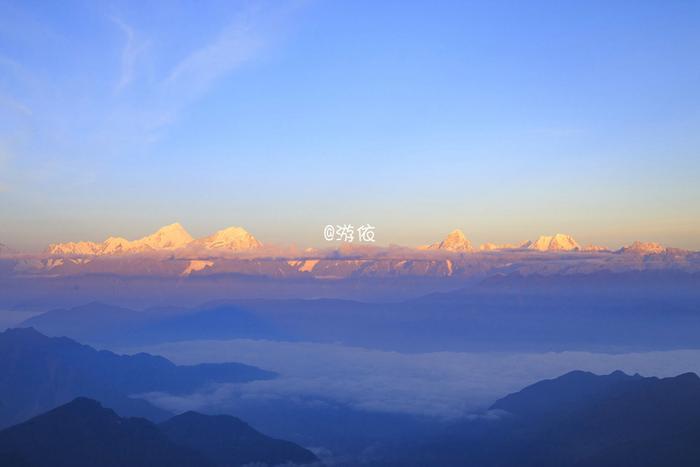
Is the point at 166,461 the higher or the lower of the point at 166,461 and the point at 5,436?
the lower

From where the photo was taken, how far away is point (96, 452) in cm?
19812

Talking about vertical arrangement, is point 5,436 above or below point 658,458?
above

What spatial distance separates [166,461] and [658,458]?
161 metres

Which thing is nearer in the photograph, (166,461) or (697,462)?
(697,462)

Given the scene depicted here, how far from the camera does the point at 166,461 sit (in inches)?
7840

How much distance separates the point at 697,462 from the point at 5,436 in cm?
21543

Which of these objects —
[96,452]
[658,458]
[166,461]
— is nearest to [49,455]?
[96,452]

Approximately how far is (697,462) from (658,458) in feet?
41.7

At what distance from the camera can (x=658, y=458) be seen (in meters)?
197

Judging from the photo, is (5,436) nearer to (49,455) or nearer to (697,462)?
(49,455)

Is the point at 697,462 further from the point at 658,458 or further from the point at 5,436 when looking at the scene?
the point at 5,436

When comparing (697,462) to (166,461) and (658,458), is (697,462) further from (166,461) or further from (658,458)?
(166,461)

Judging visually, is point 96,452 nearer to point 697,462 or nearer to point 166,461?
point 166,461

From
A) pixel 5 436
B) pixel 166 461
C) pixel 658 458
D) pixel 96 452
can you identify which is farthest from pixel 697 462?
pixel 5 436
